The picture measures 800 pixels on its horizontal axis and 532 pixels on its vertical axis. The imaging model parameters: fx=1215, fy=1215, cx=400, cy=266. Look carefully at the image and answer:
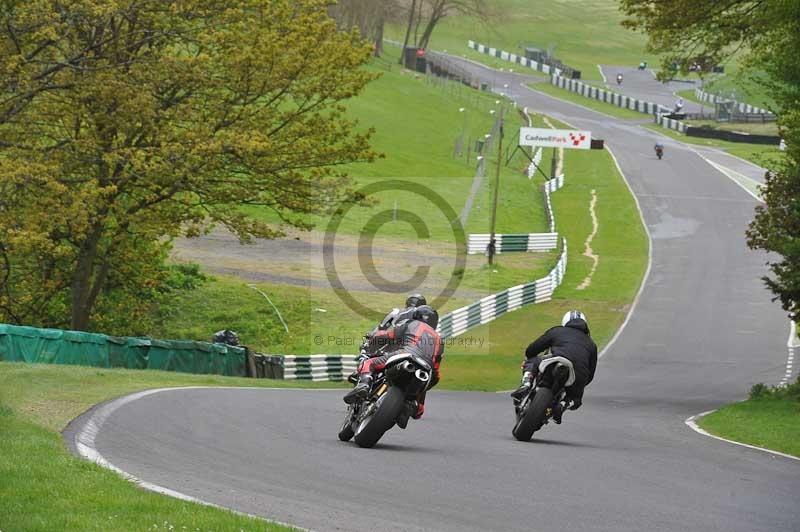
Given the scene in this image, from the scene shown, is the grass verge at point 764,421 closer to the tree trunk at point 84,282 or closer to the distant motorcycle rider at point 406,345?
the distant motorcycle rider at point 406,345

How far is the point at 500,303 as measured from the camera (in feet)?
140

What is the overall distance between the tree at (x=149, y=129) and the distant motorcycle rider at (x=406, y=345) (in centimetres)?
1368

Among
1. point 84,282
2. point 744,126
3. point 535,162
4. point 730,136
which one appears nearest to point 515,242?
point 535,162

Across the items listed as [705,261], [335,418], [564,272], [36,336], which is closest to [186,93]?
[36,336]

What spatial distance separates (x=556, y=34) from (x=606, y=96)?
158ft

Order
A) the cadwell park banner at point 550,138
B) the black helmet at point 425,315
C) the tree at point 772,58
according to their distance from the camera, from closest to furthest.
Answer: the black helmet at point 425,315
the tree at point 772,58
the cadwell park banner at point 550,138

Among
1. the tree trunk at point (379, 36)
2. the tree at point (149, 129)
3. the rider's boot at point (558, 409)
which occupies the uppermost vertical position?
the tree trunk at point (379, 36)

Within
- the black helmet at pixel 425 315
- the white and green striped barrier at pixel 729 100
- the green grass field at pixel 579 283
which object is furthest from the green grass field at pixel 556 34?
the black helmet at pixel 425 315

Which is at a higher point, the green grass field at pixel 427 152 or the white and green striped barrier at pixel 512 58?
the white and green striped barrier at pixel 512 58

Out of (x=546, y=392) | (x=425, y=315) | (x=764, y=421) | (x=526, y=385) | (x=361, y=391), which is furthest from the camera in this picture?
(x=764, y=421)

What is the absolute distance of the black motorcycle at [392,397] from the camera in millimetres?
12258

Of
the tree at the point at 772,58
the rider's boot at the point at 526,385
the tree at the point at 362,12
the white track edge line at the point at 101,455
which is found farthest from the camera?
the tree at the point at 362,12

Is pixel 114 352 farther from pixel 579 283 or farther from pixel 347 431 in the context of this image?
pixel 579 283

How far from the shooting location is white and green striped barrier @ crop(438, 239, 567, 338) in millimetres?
37906
